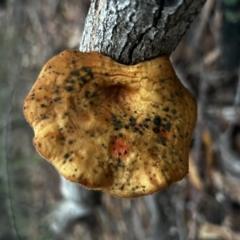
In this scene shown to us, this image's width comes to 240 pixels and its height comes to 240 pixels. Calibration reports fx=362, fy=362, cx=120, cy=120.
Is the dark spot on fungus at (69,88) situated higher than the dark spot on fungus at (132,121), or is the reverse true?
the dark spot on fungus at (69,88)

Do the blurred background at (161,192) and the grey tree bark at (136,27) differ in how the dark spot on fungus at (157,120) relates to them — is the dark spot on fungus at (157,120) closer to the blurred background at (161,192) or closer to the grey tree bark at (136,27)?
the grey tree bark at (136,27)

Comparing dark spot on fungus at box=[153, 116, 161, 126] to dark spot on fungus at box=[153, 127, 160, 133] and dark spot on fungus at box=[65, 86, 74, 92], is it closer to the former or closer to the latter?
dark spot on fungus at box=[153, 127, 160, 133]

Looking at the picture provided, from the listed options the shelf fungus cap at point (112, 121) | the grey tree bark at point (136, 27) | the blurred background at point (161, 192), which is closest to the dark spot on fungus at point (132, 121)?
the shelf fungus cap at point (112, 121)

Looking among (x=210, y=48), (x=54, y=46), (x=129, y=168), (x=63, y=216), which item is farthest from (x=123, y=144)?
(x=54, y=46)

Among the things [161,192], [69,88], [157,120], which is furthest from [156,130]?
[161,192]

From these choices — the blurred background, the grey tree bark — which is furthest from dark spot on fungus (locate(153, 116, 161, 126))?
the blurred background

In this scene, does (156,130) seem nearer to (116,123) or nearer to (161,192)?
(116,123)

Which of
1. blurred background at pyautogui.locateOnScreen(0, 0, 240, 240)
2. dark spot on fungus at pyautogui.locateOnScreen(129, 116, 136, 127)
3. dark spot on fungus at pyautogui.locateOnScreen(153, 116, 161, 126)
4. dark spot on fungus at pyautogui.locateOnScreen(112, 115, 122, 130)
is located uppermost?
dark spot on fungus at pyautogui.locateOnScreen(153, 116, 161, 126)
